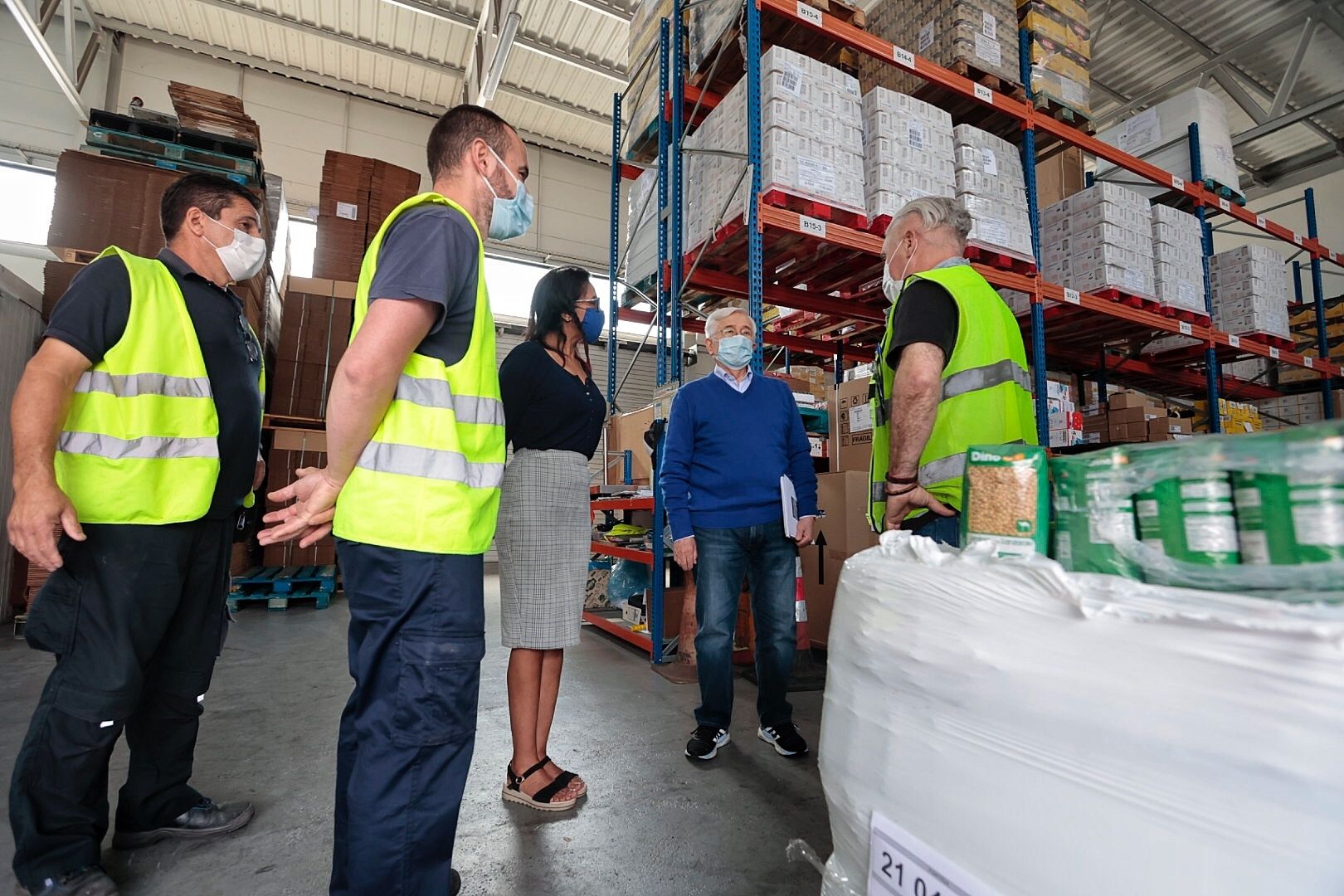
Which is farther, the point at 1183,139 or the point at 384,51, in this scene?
the point at 384,51

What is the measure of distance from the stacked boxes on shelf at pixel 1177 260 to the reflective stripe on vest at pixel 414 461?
5795 mm

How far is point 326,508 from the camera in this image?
→ 47.6 inches

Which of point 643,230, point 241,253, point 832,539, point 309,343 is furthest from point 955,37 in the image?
point 309,343

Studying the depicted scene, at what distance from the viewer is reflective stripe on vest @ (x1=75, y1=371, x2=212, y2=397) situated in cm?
156

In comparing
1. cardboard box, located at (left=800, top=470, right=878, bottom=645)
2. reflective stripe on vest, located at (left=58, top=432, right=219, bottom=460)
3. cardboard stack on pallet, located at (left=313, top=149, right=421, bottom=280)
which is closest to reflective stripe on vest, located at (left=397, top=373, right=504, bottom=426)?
reflective stripe on vest, located at (left=58, top=432, right=219, bottom=460)

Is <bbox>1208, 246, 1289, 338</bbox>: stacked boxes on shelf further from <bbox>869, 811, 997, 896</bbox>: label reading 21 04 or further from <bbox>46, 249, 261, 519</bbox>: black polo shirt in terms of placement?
<bbox>46, 249, 261, 519</bbox>: black polo shirt

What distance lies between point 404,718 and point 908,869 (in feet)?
2.77

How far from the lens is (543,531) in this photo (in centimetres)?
205

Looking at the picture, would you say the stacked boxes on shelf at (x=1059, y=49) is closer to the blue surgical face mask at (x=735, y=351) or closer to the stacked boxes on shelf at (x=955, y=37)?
the stacked boxes on shelf at (x=955, y=37)

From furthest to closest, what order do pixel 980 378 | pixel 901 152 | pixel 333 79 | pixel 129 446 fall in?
pixel 333 79
pixel 901 152
pixel 980 378
pixel 129 446

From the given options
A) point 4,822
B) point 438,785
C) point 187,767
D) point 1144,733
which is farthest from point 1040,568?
point 4,822

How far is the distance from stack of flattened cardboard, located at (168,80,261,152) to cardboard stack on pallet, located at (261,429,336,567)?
2716mm

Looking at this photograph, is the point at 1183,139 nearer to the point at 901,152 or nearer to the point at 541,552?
the point at 901,152

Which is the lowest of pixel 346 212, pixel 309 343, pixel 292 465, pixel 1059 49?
pixel 292 465
